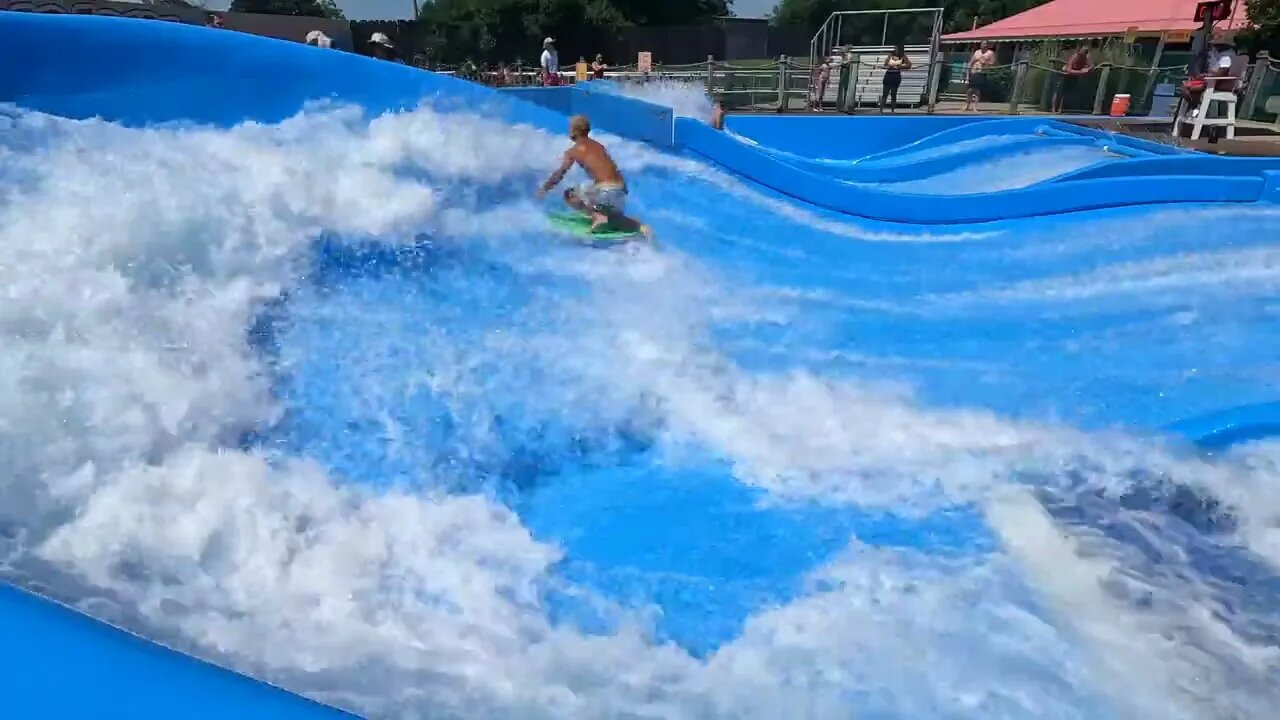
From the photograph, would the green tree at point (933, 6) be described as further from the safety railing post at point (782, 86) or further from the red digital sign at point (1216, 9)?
the red digital sign at point (1216, 9)

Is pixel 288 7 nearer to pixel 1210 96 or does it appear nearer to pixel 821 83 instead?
pixel 821 83

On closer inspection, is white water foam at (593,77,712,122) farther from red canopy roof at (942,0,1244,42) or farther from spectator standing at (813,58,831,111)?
red canopy roof at (942,0,1244,42)

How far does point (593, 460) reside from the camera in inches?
115

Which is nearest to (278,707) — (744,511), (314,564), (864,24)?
(314,564)

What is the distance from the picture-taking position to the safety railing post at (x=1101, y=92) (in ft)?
30.5

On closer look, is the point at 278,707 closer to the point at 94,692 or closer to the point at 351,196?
the point at 94,692

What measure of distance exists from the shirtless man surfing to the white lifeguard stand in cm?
635

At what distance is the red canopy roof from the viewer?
14.3 metres

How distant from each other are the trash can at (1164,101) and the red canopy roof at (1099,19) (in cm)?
519

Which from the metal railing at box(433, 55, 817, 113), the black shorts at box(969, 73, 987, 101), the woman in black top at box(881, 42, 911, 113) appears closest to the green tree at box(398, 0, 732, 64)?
the metal railing at box(433, 55, 817, 113)

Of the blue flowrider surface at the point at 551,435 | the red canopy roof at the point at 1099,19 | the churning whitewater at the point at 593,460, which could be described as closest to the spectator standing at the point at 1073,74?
the blue flowrider surface at the point at 551,435

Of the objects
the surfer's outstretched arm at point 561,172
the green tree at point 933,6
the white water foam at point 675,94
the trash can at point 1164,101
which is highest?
the green tree at point 933,6

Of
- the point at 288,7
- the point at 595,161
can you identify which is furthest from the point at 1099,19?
the point at 288,7

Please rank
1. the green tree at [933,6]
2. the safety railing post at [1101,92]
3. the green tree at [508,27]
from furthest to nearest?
1. the green tree at [933,6]
2. the green tree at [508,27]
3. the safety railing post at [1101,92]
